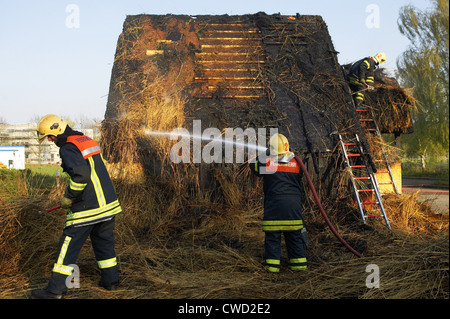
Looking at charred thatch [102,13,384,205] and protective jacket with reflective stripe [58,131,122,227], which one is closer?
protective jacket with reflective stripe [58,131,122,227]

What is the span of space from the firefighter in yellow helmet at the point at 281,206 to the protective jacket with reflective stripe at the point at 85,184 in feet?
6.32

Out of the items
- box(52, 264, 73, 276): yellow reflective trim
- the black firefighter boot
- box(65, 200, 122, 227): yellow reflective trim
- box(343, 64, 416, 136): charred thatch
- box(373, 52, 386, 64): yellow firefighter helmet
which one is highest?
box(373, 52, 386, 64): yellow firefighter helmet

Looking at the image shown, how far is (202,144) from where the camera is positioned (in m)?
7.74

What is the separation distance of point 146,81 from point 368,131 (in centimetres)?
508

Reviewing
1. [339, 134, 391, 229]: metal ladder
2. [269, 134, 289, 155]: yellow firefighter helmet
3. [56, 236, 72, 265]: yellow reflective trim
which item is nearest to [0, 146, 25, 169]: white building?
[339, 134, 391, 229]: metal ladder

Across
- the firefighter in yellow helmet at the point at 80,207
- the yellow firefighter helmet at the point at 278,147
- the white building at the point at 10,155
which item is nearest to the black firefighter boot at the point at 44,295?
the firefighter in yellow helmet at the point at 80,207

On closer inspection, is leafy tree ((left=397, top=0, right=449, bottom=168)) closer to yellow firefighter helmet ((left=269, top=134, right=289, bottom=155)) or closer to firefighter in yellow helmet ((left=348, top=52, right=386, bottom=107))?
firefighter in yellow helmet ((left=348, top=52, right=386, bottom=107))

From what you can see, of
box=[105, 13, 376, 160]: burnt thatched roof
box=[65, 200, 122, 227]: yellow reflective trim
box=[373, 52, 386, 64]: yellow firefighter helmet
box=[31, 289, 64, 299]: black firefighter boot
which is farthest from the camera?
box=[373, 52, 386, 64]: yellow firefighter helmet

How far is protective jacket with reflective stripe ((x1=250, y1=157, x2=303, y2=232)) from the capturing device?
5109 mm

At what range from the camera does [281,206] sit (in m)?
5.13

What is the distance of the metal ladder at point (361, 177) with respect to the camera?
7.19 m

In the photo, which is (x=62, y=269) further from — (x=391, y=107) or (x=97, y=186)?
(x=391, y=107)

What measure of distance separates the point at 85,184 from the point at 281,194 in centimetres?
238
